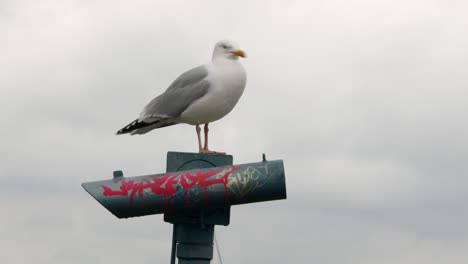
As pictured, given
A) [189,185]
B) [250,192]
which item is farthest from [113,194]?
[250,192]

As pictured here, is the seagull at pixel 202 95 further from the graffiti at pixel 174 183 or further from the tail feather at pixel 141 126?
the graffiti at pixel 174 183

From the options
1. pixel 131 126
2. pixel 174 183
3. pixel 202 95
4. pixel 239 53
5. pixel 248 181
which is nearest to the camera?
pixel 248 181

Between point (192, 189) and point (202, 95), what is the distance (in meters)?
1.85

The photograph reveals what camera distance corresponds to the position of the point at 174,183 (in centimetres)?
967

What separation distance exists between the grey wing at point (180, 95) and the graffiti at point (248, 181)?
184 cm

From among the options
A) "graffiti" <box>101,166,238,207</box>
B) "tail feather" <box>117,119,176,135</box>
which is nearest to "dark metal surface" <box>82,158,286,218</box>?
"graffiti" <box>101,166,238,207</box>

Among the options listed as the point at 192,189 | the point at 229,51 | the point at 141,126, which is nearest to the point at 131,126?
the point at 141,126

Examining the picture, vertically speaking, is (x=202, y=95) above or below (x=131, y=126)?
above

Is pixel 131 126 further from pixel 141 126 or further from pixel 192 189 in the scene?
pixel 192 189

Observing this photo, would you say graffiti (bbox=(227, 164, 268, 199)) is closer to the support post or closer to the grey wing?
the support post

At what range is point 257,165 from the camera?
9641mm

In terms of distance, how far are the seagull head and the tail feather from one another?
1.34 metres

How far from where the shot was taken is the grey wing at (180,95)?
11057mm

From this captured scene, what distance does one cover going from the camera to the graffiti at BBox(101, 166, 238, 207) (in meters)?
9.64
